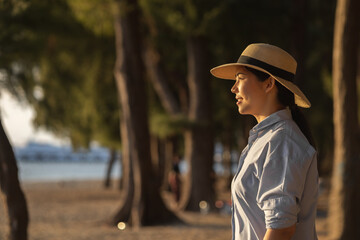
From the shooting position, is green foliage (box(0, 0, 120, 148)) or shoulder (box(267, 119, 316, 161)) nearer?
shoulder (box(267, 119, 316, 161))

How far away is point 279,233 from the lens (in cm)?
229

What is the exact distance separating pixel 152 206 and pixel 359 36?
667 cm

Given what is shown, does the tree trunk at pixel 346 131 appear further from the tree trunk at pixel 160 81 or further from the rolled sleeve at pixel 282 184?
the tree trunk at pixel 160 81

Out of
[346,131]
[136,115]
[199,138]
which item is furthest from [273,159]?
[199,138]

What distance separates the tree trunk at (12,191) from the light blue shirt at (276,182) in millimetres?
3776

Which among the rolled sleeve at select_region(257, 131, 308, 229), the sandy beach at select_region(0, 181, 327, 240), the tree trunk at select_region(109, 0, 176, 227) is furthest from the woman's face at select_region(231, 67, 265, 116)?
the tree trunk at select_region(109, 0, 176, 227)

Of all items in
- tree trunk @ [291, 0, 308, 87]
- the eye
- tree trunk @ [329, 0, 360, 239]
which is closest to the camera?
the eye

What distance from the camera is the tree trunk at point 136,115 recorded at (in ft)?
44.4

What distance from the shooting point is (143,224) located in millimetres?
13516

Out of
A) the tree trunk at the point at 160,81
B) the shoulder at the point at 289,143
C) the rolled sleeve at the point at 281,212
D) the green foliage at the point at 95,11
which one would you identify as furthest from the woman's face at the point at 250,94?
the tree trunk at the point at 160,81

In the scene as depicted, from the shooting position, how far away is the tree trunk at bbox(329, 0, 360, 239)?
8852mm

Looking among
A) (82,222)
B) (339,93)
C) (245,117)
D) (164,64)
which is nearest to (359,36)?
(339,93)

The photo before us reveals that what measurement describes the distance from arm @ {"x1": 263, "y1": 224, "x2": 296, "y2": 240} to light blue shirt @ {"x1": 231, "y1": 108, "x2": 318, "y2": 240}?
19 mm

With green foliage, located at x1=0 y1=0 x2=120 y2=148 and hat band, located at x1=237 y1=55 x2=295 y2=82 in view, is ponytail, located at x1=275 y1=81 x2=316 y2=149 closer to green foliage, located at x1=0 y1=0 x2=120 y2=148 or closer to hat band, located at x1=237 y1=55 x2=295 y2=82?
hat band, located at x1=237 y1=55 x2=295 y2=82
